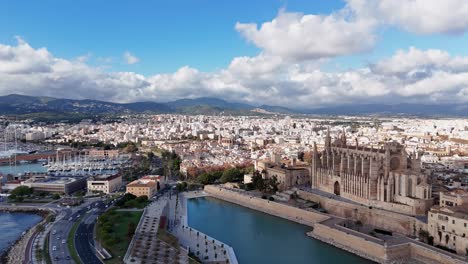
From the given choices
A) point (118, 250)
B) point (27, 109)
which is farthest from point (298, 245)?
point (27, 109)

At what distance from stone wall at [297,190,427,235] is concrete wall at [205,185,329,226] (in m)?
1.39

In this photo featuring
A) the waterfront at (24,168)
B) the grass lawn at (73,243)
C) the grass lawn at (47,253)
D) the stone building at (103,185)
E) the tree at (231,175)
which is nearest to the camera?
the grass lawn at (47,253)

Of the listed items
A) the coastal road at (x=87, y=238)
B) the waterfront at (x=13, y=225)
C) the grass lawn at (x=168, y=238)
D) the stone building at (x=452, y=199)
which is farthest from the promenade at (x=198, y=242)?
the stone building at (x=452, y=199)

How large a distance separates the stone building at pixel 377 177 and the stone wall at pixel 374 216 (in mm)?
791

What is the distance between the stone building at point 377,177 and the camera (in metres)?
19.7

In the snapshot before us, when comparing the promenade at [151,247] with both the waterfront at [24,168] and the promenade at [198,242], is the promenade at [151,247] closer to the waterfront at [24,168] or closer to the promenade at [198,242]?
the promenade at [198,242]

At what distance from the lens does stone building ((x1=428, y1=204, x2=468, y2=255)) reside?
1583 centimetres

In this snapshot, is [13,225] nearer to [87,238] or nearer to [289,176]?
[87,238]

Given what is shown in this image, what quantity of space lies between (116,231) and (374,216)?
11728 millimetres

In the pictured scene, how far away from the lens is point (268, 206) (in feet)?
80.9

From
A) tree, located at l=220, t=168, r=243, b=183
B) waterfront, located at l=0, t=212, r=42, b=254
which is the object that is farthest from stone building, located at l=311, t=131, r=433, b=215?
waterfront, located at l=0, t=212, r=42, b=254

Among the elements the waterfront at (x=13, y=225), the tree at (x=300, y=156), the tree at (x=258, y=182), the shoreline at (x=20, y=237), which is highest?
the tree at (x=300, y=156)

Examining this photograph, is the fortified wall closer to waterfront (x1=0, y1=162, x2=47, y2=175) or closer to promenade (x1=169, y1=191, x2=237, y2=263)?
promenade (x1=169, y1=191, x2=237, y2=263)

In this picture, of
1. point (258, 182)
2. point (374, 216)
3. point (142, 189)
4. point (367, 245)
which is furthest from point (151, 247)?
point (258, 182)
